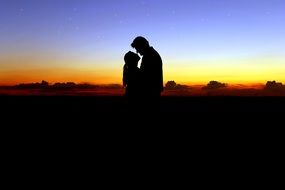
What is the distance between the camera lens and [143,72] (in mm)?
6320

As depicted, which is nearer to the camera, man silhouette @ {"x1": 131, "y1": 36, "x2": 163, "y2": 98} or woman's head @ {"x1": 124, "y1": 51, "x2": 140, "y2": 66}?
man silhouette @ {"x1": 131, "y1": 36, "x2": 163, "y2": 98}

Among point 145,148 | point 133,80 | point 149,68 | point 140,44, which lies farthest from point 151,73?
point 145,148

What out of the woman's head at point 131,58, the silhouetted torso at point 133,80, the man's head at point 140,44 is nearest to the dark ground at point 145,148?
the silhouetted torso at point 133,80

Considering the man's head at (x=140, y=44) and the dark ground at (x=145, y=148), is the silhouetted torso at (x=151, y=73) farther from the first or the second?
the dark ground at (x=145, y=148)

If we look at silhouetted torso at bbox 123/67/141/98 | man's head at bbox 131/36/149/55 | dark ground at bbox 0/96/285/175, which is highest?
man's head at bbox 131/36/149/55

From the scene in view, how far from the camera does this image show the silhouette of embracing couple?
6.20 metres

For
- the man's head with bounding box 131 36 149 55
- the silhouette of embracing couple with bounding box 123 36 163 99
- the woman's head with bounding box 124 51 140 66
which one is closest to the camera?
the man's head with bounding box 131 36 149 55

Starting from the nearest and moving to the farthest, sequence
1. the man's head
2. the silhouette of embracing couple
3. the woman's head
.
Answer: the man's head → the silhouette of embracing couple → the woman's head

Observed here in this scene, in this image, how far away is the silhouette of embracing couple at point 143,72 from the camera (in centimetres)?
620

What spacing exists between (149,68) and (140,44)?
0.37 m

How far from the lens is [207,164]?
6281 mm

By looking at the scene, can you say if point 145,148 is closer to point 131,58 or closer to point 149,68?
point 149,68

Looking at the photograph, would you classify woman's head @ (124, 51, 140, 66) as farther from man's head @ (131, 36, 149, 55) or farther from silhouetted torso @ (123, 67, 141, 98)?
man's head @ (131, 36, 149, 55)

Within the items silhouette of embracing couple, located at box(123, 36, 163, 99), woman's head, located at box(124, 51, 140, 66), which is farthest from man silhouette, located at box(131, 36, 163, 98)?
woman's head, located at box(124, 51, 140, 66)
